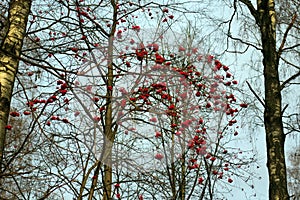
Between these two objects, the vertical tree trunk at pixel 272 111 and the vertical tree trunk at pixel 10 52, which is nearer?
the vertical tree trunk at pixel 10 52

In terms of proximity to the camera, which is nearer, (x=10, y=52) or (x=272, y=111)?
(x=10, y=52)

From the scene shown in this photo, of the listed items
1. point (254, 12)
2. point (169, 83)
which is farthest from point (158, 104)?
point (254, 12)

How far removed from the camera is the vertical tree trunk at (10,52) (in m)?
2.24

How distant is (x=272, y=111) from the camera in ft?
12.9

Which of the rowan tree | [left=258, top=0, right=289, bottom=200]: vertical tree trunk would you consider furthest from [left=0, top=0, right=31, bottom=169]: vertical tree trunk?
[left=258, top=0, right=289, bottom=200]: vertical tree trunk

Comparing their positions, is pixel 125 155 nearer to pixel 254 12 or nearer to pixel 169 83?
pixel 169 83

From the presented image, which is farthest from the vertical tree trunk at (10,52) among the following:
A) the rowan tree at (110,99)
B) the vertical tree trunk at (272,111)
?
the vertical tree trunk at (272,111)

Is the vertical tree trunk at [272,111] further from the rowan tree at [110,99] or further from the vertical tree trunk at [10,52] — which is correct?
the vertical tree trunk at [10,52]

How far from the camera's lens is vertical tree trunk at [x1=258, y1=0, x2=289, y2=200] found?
3.63m

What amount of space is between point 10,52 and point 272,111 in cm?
277

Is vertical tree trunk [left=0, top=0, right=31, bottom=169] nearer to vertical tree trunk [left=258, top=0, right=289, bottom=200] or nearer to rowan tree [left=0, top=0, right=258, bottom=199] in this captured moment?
rowan tree [left=0, top=0, right=258, bottom=199]

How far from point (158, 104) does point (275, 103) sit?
1826 millimetres

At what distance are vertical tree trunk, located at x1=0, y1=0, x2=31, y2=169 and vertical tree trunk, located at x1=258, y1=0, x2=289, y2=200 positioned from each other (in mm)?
2581

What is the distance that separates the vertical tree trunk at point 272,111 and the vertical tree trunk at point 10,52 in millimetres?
2581
